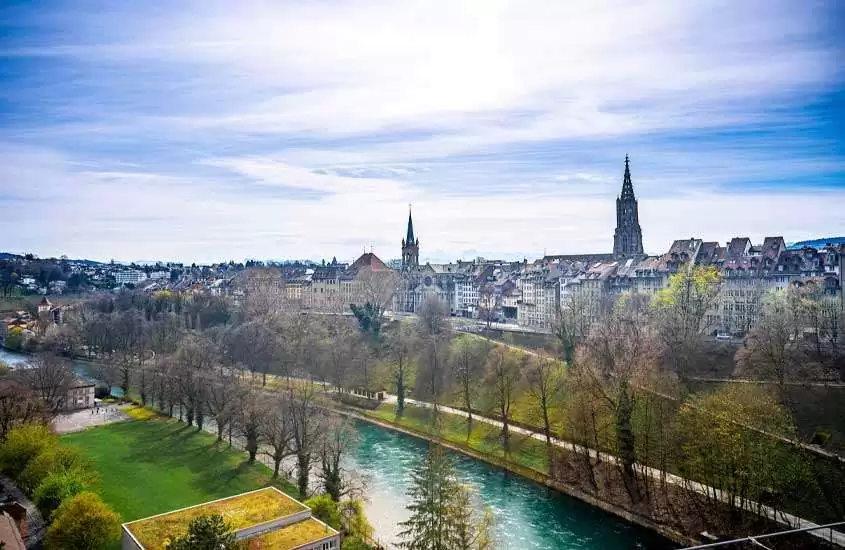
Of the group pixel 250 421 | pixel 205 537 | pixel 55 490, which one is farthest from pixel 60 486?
pixel 205 537

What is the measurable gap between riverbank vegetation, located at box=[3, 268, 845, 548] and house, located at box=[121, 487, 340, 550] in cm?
448

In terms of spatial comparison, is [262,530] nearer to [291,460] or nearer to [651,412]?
[291,460]

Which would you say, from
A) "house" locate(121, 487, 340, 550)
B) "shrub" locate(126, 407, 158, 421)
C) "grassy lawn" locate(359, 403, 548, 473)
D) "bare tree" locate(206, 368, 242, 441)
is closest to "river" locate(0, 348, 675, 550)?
"grassy lawn" locate(359, 403, 548, 473)

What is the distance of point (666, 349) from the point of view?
4100cm

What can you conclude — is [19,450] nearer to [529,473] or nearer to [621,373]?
[529,473]

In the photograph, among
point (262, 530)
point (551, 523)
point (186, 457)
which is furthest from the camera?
point (186, 457)

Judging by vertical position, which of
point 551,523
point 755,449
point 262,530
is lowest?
point 551,523

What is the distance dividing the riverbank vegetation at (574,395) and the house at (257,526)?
448 centimetres

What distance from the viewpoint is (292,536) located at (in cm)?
2205

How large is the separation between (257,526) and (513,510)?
11.9 m

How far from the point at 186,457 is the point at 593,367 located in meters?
21.7

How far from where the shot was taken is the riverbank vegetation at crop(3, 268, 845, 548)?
26.9m

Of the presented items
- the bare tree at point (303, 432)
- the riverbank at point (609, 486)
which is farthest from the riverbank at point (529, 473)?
the bare tree at point (303, 432)

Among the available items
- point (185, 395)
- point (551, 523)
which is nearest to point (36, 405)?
point (185, 395)
